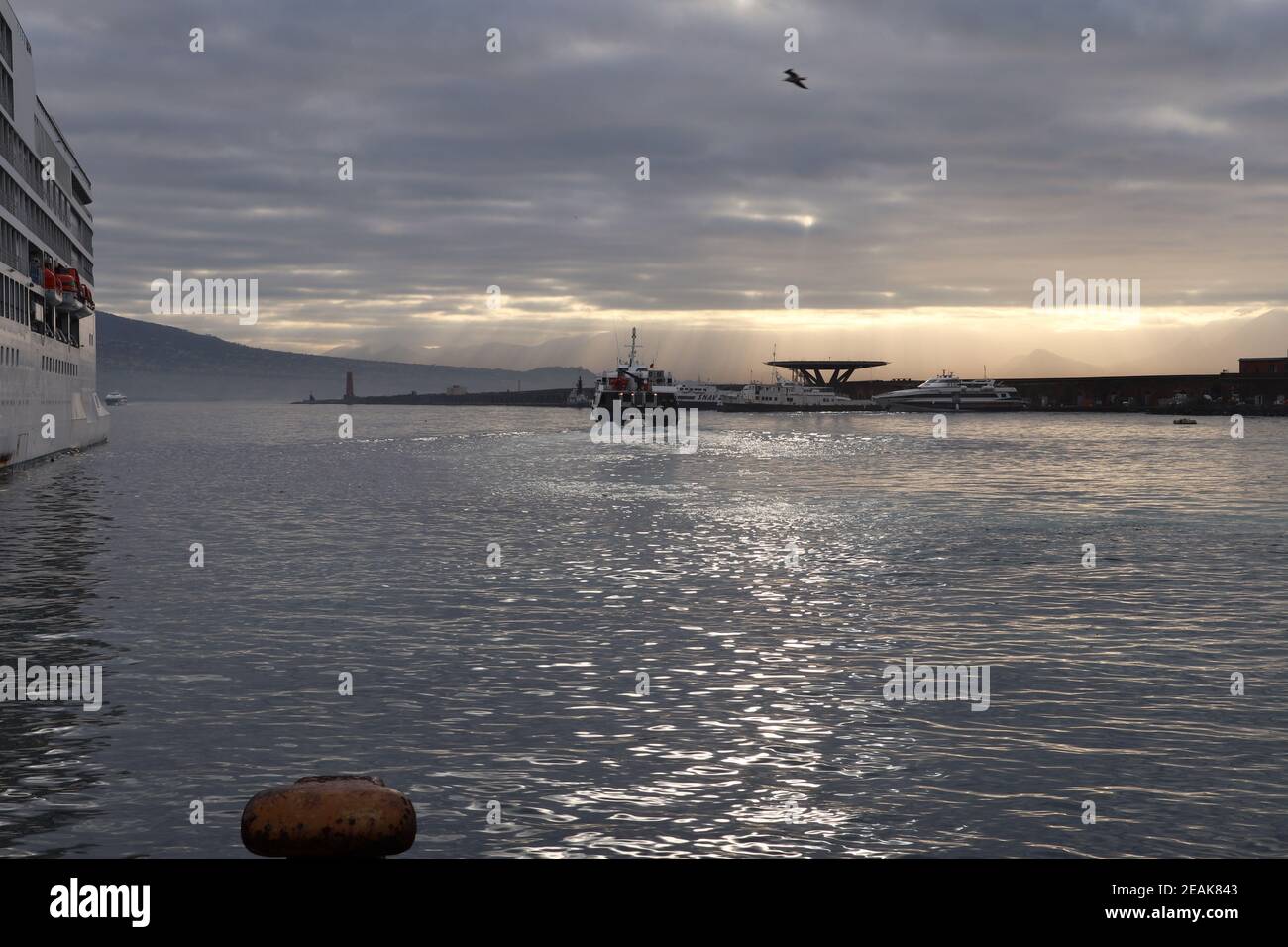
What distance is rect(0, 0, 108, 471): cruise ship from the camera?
7469cm

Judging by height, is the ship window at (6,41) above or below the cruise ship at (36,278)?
above

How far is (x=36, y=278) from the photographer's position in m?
86.9


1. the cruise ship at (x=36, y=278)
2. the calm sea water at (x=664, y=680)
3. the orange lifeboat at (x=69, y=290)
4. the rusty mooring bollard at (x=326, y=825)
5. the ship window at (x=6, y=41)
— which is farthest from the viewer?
the orange lifeboat at (x=69, y=290)

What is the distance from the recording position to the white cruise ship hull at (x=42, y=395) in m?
71.7

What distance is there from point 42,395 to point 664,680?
7814 cm

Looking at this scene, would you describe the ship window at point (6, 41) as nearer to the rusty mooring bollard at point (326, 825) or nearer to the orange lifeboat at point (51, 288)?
the orange lifeboat at point (51, 288)

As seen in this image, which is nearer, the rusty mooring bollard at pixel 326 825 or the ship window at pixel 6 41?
the rusty mooring bollard at pixel 326 825

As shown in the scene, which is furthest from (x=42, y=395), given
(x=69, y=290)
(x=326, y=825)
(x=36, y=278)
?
(x=326, y=825)

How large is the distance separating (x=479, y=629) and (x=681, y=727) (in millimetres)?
8571

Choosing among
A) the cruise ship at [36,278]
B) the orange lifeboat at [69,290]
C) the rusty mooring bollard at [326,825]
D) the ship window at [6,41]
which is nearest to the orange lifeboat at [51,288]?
the cruise ship at [36,278]

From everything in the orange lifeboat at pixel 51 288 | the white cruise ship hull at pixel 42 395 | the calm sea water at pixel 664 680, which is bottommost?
the calm sea water at pixel 664 680

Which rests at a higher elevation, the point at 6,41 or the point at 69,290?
the point at 6,41

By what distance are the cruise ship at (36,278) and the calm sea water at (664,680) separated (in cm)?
3010

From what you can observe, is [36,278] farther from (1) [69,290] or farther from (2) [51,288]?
(1) [69,290]
